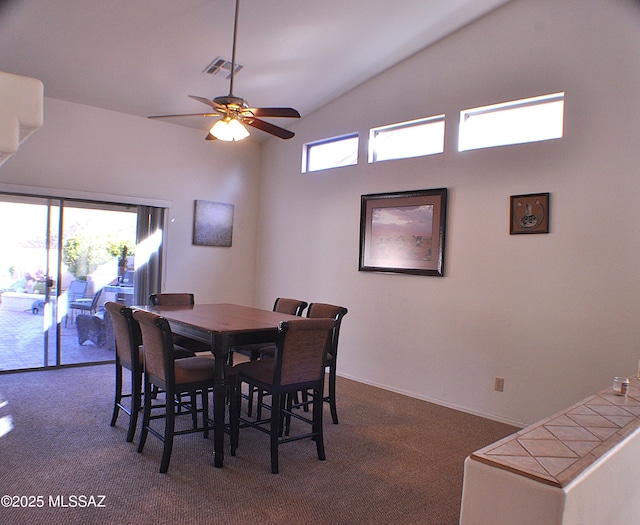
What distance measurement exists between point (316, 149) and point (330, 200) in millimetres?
820

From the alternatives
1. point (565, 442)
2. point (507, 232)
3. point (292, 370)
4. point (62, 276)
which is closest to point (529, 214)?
point (507, 232)

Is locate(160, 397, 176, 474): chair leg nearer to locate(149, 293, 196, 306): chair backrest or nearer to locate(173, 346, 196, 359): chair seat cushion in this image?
locate(173, 346, 196, 359): chair seat cushion

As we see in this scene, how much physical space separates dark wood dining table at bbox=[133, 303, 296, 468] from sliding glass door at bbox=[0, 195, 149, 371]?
1.90m

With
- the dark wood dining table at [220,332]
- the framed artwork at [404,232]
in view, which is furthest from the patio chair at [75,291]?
the framed artwork at [404,232]

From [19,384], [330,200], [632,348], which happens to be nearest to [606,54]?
[632,348]

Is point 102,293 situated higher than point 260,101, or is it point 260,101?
point 260,101

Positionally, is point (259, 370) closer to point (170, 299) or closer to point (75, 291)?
point (170, 299)

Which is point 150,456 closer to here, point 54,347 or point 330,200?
point 54,347

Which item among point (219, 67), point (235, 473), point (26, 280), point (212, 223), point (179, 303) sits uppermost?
point (219, 67)

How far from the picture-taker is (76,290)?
5113 mm

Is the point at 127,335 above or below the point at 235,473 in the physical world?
above

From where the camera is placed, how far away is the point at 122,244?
17.7 feet

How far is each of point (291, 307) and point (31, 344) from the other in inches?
116

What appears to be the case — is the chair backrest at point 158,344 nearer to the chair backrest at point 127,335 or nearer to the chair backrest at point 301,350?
the chair backrest at point 127,335
